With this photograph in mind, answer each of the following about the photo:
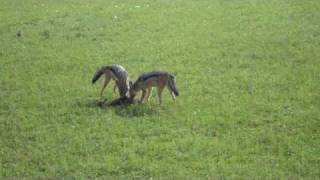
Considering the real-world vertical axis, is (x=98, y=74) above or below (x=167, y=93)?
above

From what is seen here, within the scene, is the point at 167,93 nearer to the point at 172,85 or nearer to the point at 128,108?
the point at 172,85

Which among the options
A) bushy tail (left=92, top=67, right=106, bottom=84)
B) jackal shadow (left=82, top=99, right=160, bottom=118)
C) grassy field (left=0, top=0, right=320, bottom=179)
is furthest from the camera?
bushy tail (left=92, top=67, right=106, bottom=84)

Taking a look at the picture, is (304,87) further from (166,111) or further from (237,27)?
(237,27)

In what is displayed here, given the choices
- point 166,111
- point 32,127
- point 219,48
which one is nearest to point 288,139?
point 166,111

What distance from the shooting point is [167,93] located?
44.8 ft

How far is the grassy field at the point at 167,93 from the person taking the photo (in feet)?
34.2

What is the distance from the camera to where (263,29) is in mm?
18672

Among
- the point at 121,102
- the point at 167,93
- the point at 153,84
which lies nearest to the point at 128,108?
the point at 121,102

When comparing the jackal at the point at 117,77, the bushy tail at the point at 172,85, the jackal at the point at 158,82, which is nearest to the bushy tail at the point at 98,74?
the jackal at the point at 117,77

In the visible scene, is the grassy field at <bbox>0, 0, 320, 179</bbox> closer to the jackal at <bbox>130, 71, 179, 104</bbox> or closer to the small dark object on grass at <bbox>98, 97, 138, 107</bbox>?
the small dark object on grass at <bbox>98, 97, 138, 107</bbox>

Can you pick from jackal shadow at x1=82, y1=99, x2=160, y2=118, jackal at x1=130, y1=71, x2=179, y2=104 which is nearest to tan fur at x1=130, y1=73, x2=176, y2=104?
jackal at x1=130, y1=71, x2=179, y2=104

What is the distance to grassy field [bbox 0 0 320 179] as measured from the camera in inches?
411

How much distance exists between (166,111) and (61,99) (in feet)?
7.49

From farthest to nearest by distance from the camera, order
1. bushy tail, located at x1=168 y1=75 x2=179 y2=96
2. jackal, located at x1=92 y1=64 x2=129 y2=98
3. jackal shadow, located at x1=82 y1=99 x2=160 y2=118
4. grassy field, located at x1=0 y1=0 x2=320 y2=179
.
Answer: jackal, located at x1=92 y1=64 x2=129 y2=98, bushy tail, located at x1=168 y1=75 x2=179 y2=96, jackal shadow, located at x1=82 y1=99 x2=160 y2=118, grassy field, located at x1=0 y1=0 x2=320 y2=179
